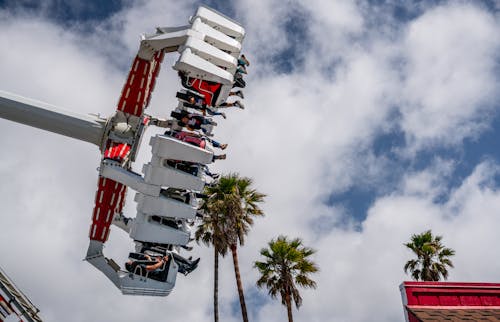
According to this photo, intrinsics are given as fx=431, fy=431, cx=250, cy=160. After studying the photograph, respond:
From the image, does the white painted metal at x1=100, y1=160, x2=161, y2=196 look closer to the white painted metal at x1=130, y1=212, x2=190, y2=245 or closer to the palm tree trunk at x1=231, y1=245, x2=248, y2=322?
the white painted metal at x1=130, y1=212, x2=190, y2=245

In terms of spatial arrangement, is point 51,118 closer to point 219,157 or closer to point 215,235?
point 219,157

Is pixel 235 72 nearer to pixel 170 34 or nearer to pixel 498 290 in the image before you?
pixel 170 34

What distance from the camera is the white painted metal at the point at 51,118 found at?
12.2 m

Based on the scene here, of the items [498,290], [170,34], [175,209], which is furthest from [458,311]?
[170,34]

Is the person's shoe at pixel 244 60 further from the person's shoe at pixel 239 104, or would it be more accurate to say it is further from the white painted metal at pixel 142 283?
the white painted metal at pixel 142 283

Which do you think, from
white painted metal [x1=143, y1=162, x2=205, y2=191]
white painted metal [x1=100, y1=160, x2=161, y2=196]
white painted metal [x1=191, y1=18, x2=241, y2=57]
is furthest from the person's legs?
white painted metal [x1=191, y1=18, x2=241, y2=57]

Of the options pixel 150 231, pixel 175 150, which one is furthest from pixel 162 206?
pixel 175 150

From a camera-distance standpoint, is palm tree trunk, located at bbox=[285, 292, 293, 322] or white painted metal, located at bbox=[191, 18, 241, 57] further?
palm tree trunk, located at bbox=[285, 292, 293, 322]

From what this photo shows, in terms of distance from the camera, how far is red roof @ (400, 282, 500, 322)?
13.6m

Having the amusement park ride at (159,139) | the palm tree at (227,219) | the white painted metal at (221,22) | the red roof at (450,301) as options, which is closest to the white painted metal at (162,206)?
the amusement park ride at (159,139)

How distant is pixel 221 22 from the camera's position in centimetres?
1126

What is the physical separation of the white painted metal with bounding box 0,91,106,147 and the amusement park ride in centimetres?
3

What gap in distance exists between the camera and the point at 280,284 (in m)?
23.9

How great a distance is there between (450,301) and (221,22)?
11.8 metres
